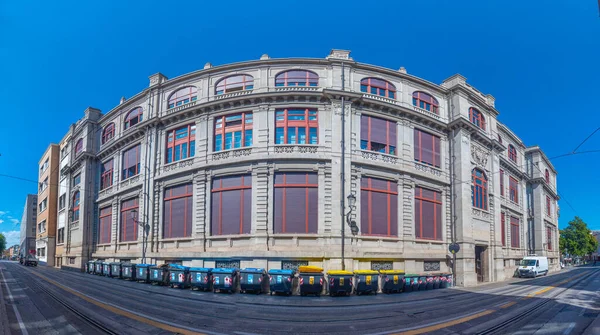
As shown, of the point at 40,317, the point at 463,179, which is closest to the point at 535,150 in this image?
the point at 463,179

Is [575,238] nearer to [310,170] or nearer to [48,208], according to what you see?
[310,170]

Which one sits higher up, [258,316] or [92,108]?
[92,108]

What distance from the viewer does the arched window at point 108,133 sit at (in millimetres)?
34594

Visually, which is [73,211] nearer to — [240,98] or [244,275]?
[240,98]

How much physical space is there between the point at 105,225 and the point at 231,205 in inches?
753

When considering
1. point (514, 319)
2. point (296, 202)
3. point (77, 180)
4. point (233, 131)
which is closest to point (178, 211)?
point (233, 131)

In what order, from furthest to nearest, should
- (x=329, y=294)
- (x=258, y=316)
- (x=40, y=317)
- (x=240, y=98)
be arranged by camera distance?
1. (x=240, y=98)
2. (x=329, y=294)
3. (x=258, y=316)
4. (x=40, y=317)

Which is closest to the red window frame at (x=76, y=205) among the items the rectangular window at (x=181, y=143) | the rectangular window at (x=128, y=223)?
the rectangular window at (x=128, y=223)

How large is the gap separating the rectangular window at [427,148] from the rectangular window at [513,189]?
1659cm

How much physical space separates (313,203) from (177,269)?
29.5ft

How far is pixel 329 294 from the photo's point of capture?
17047 millimetres

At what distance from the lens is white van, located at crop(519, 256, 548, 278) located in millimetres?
34156

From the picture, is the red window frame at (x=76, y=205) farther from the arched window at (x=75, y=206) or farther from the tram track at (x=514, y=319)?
the tram track at (x=514, y=319)

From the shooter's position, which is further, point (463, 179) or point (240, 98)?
point (463, 179)
